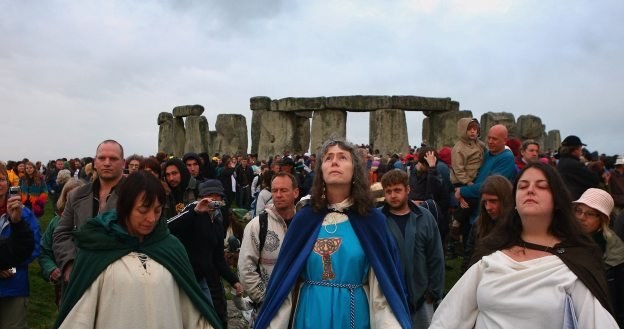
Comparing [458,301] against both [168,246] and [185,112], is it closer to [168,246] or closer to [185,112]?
[168,246]

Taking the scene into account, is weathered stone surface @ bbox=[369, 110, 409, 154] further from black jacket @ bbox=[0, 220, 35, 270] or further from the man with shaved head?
black jacket @ bbox=[0, 220, 35, 270]

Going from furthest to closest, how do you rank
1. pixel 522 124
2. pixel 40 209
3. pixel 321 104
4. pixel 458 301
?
pixel 522 124 → pixel 321 104 → pixel 40 209 → pixel 458 301

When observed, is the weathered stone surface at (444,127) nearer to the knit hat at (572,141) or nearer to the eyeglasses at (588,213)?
the knit hat at (572,141)

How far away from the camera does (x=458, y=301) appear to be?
2730 millimetres

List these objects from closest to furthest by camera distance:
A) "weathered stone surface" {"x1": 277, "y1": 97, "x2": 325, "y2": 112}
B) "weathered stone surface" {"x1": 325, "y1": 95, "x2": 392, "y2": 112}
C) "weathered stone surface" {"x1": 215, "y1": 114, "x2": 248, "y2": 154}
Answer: "weathered stone surface" {"x1": 325, "y1": 95, "x2": 392, "y2": 112} → "weathered stone surface" {"x1": 277, "y1": 97, "x2": 325, "y2": 112} → "weathered stone surface" {"x1": 215, "y1": 114, "x2": 248, "y2": 154}

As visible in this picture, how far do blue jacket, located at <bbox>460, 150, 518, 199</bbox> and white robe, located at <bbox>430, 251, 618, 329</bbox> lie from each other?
3499 millimetres

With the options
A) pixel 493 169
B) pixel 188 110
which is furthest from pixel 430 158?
pixel 188 110

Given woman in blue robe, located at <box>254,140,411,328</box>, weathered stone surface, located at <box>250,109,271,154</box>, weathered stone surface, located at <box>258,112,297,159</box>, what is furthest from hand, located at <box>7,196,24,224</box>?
weathered stone surface, located at <box>250,109,271,154</box>

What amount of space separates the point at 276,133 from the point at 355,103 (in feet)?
10.8

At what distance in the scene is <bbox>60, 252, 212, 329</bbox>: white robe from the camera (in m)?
2.86

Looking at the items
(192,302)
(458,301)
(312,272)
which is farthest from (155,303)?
(458,301)

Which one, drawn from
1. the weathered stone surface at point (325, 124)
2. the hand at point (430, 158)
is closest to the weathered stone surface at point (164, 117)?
the weathered stone surface at point (325, 124)

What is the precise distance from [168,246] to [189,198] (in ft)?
7.65

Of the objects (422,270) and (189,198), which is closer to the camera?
(422,270)
